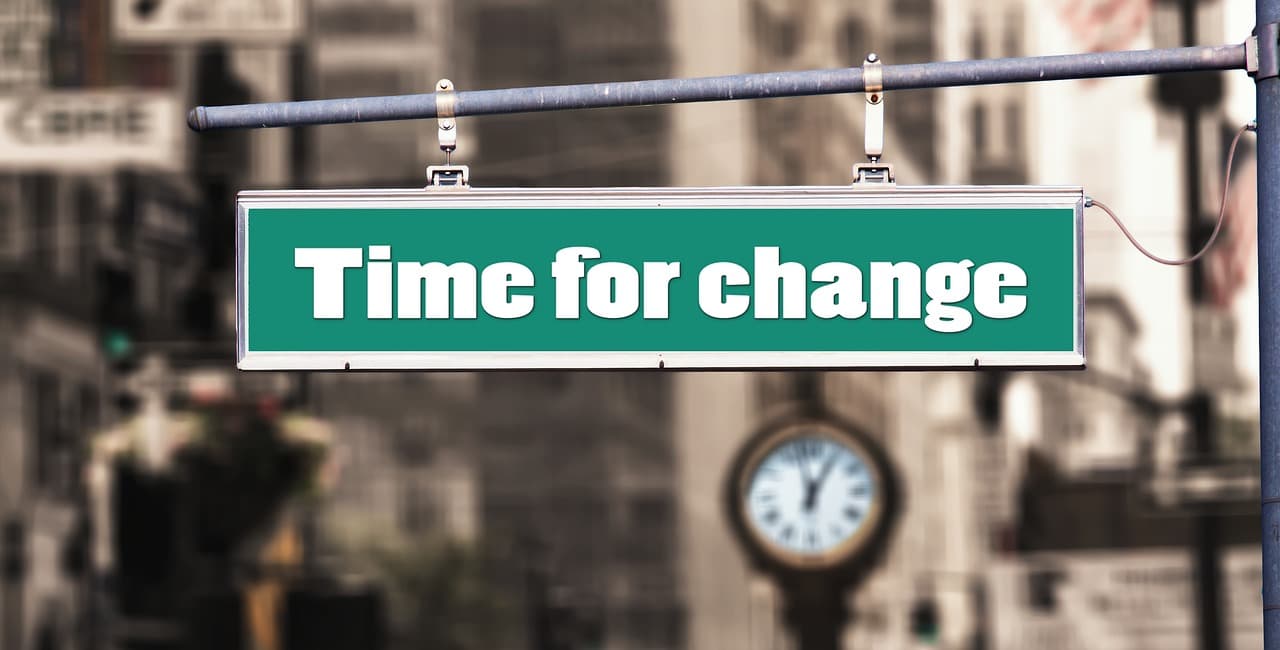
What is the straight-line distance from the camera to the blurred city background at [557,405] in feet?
42.9

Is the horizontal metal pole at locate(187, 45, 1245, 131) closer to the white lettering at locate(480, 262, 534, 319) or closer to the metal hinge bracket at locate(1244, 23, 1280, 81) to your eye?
the metal hinge bracket at locate(1244, 23, 1280, 81)

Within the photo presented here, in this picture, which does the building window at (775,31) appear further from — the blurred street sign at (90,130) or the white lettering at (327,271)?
the white lettering at (327,271)

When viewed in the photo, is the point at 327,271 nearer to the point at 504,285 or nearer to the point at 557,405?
the point at 504,285

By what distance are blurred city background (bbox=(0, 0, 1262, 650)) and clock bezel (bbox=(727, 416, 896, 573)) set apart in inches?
4.9

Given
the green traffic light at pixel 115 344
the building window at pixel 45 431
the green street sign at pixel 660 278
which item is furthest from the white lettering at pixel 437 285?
the building window at pixel 45 431

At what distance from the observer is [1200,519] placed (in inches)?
519

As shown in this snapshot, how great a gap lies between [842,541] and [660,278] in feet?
30.0

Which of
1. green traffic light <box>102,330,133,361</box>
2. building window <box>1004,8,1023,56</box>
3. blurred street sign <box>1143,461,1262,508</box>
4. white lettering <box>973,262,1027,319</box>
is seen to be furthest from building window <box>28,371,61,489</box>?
white lettering <box>973,262,1027,319</box>

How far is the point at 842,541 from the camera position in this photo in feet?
42.8

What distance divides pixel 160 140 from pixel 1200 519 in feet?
27.1

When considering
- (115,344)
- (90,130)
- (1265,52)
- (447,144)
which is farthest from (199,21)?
(1265,52)

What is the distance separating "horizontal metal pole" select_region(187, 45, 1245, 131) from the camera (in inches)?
164

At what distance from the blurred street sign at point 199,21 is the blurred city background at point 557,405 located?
27mm

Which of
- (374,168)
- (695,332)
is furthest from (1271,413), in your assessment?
(374,168)
